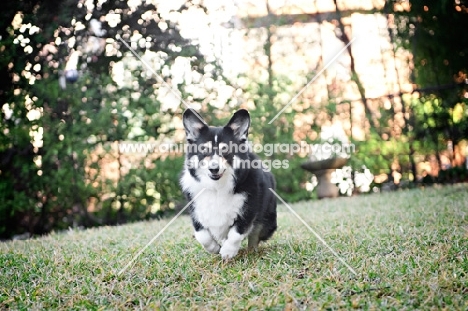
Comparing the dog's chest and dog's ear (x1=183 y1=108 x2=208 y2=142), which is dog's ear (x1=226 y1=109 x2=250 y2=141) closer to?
dog's ear (x1=183 y1=108 x2=208 y2=142)

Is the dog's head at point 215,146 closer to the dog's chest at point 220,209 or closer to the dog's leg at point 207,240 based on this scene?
the dog's chest at point 220,209

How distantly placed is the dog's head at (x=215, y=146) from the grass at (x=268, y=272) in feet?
2.13

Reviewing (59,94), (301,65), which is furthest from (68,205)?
(301,65)

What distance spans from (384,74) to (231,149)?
634cm

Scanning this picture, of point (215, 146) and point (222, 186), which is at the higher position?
point (215, 146)

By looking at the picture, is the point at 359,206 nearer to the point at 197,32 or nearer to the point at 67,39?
the point at 197,32

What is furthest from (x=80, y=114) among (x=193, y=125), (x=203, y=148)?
(x=203, y=148)

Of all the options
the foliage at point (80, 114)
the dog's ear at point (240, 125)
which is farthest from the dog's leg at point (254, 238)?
the foliage at point (80, 114)

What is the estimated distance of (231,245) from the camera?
3.29 meters

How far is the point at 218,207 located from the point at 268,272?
639 millimetres

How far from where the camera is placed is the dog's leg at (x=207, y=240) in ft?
11.1

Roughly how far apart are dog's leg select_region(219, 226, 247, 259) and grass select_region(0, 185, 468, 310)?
0.22ft

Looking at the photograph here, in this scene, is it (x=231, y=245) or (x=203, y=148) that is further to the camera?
(x=203, y=148)

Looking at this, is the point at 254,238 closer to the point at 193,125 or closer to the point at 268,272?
the point at 268,272
